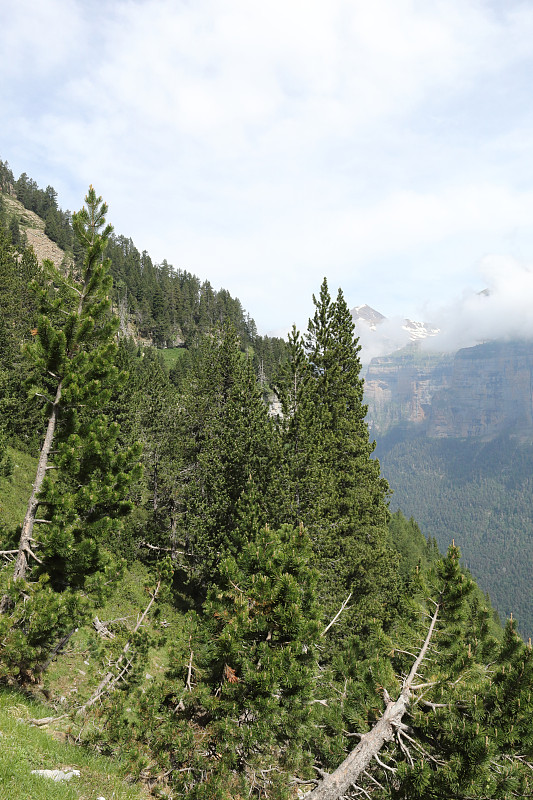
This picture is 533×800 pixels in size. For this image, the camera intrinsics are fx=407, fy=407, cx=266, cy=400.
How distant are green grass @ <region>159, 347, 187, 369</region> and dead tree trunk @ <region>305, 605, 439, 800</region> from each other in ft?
288

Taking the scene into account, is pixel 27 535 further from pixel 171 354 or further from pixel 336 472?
pixel 171 354

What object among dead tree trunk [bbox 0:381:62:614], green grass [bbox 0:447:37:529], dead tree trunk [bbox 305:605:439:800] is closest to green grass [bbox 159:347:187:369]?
green grass [bbox 0:447:37:529]

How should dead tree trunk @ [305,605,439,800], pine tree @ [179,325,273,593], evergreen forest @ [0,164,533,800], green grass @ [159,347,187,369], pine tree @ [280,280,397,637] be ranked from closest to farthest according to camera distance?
evergreen forest @ [0,164,533,800], dead tree trunk @ [305,605,439,800], pine tree @ [280,280,397,637], pine tree @ [179,325,273,593], green grass @ [159,347,187,369]

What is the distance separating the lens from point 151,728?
28.0 ft

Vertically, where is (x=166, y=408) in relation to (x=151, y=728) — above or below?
above

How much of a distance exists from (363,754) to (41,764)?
17.4 ft

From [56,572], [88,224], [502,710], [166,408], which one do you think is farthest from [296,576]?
[166,408]

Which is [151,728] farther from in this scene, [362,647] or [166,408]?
[166,408]

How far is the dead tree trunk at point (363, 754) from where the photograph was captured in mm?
7184

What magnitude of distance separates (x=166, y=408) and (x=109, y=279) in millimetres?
19108

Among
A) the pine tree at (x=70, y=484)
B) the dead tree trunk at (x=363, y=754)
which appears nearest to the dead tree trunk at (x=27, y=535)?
the pine tree at (x=70, y=484)

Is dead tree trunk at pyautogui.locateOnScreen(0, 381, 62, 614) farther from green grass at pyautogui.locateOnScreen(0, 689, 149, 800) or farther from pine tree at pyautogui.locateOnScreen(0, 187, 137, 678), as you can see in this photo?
green grass at pyautogui.locateOnScreen(0, 689, 149, 800)

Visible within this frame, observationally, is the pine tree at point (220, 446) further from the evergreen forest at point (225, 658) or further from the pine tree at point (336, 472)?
the evergreen forest at point (225, 658)

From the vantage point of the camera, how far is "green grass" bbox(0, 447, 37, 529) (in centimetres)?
1787
